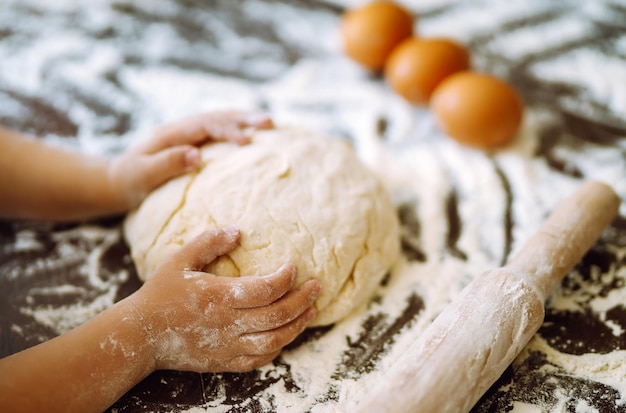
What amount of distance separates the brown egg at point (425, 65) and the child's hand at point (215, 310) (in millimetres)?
794

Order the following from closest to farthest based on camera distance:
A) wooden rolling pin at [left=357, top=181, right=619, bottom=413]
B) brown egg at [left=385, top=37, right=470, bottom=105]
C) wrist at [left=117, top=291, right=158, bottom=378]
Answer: wooden rolling pin at [left=357, top=181, right=619, bottom=413], wrist at [left=117, top=291, right=158, bottom=378], brown egg at [left=385, top=37, right=470, bottom=105]

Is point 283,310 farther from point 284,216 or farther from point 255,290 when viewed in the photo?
point 284,216

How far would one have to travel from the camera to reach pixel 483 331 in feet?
2.91

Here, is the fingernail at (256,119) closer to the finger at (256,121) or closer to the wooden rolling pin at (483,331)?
the finger at (256,121)

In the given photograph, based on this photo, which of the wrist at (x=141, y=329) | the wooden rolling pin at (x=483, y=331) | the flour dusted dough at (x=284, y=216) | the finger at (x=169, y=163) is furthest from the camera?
the finger at (x=169, y=163)

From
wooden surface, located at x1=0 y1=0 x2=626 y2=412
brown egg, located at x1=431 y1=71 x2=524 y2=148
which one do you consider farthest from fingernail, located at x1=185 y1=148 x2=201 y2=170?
brown egg, located at x1=431 y1=71 x2=524 y2=148

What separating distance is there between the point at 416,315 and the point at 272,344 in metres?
0.33

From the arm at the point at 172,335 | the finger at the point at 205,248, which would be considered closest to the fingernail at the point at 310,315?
the arm at the point at 172,335

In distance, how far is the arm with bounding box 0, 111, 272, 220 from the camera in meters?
1.20

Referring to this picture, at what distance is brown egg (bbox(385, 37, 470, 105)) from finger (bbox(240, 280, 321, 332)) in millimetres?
791

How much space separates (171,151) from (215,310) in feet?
1.26

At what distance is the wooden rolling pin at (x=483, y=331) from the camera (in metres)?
0.82

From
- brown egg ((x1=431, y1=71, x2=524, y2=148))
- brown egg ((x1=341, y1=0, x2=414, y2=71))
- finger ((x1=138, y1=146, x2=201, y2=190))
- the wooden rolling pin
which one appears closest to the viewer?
the wooden rolling pin

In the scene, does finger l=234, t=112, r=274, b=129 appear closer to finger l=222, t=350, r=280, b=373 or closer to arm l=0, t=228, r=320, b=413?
arm l=0, t=228, r=320, b=413
